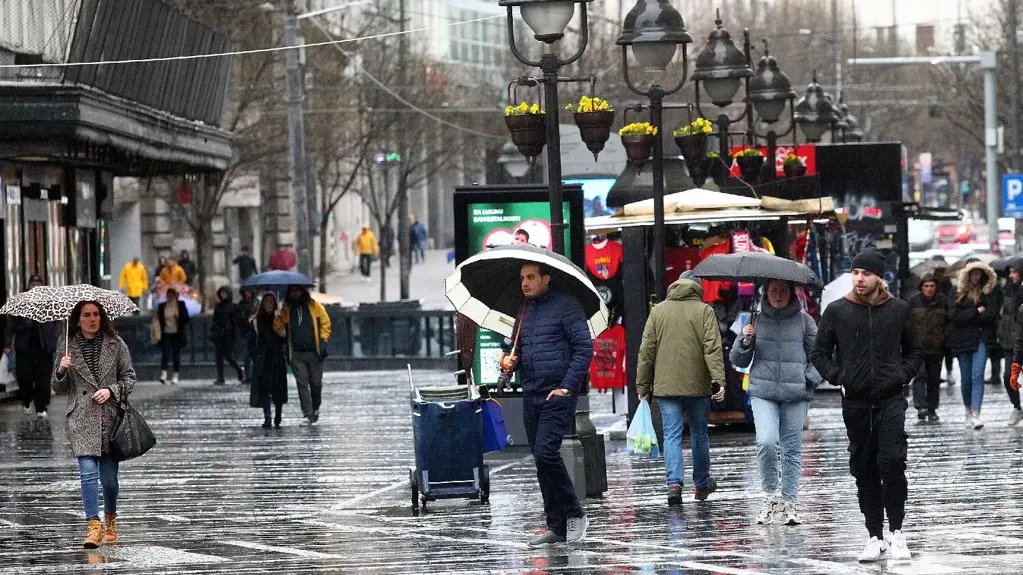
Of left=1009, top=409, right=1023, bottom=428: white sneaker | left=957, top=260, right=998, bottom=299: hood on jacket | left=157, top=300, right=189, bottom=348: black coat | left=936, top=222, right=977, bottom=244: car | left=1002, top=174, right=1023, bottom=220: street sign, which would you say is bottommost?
left=1009, top=409, right=1023, bottom=428: white sneaker

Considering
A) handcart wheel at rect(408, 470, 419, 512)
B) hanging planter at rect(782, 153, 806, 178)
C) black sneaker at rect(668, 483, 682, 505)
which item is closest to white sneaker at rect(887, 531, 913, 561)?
black sneaker at rect(668, 483, 682, 505)

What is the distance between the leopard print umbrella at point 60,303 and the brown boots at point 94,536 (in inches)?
52.8

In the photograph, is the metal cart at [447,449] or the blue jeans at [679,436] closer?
the blue jeans at [679,436]

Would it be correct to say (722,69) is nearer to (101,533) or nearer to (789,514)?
(789,514)

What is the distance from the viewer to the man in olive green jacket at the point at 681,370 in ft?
47.7

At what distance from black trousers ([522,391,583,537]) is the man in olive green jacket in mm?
2169

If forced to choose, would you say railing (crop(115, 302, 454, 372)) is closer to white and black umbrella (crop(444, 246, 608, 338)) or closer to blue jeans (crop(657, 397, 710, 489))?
blue jeans (crop(657, 397, 710, 489))

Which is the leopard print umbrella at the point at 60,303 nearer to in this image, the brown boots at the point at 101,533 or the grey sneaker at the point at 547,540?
the brown boots at the point at 101,533

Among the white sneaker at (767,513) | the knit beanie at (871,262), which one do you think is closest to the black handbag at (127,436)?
the white sneaker at (767,513)

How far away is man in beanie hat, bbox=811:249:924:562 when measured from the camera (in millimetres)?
11398

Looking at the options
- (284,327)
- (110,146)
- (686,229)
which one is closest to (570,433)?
(686,229)

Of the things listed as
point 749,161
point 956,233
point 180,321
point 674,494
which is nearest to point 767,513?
point 674,494

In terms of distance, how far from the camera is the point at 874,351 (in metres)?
11.4

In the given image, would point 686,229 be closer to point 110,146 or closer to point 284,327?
point 284,327
